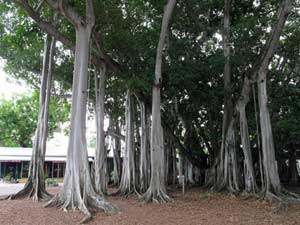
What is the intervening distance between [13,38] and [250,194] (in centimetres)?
651

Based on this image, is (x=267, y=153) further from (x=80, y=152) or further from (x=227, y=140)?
(x=80, y=152)

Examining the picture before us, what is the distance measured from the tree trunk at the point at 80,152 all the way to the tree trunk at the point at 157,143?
1517 mm

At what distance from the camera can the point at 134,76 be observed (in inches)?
320

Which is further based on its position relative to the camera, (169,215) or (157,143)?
(157,143)

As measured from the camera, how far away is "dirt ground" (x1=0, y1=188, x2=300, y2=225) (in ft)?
15.9

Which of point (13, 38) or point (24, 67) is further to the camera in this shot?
point (24, 67)

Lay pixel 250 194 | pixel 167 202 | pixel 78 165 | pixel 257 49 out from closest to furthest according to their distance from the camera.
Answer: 1. pixel 78 165
2. pixel 167 202
3. pixel 250 194
4. pixel 257 49

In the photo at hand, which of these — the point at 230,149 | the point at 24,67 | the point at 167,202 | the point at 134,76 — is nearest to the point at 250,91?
the point at 230,149

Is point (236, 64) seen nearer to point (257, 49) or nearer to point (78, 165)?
point (257, 49)

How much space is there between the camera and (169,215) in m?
5.45

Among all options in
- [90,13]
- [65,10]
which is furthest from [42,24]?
[90,13]

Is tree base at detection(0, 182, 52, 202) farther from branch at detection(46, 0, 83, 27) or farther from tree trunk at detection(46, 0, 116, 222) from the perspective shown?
branch at detection(46, 0, 83, 27)

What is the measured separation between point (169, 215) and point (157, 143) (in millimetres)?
2359

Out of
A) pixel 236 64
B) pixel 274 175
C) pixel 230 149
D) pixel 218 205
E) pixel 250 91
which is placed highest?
pixel 236 64
